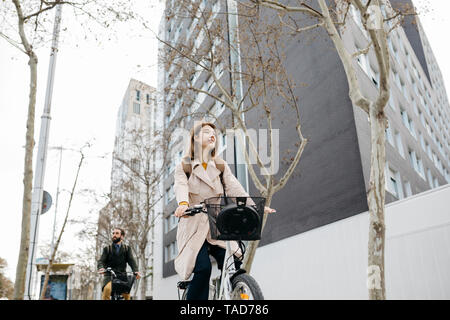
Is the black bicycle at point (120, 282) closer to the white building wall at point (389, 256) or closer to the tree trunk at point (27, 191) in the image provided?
the tree trunk at point (27, 191)

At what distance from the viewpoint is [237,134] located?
10.9 meters

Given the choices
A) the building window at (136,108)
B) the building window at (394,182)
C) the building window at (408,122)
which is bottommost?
the building window at (394,182)

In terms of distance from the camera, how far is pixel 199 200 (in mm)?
3816

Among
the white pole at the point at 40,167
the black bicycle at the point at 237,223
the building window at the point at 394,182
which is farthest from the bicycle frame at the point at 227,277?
the building window at the point at 394,182

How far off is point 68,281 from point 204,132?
1615 centimetres

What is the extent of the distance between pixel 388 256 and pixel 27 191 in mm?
10423

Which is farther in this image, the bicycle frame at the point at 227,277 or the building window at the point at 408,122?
the building window at the point at 408,122

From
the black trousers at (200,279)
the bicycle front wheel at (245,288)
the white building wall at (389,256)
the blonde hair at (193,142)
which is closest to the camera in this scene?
the bicycle front wheel at (245,288)

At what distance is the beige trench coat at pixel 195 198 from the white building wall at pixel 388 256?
9.73 metres

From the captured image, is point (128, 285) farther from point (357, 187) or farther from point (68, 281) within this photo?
point (68, 281)

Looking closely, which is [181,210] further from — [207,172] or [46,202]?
[46,202]

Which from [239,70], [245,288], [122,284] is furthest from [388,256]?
[245,288]

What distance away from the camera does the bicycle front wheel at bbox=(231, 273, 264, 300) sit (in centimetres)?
288

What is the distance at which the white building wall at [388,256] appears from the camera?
1127 centimetres
